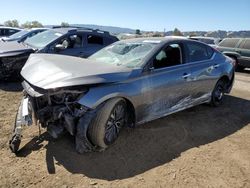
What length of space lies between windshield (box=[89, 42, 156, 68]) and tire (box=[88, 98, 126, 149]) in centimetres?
80

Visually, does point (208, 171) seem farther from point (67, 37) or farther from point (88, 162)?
point (67, 37)

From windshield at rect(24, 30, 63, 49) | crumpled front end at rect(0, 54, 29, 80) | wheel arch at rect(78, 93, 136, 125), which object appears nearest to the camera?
wheel arch at rect(78, 93, 136, 125)

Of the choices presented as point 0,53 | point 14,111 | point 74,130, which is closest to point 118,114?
point 74,130

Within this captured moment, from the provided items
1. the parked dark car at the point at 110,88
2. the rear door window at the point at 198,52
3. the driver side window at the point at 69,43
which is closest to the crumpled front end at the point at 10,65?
the driver side window at the point at 69,43

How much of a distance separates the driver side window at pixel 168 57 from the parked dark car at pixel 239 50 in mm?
9273

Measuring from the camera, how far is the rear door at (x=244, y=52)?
13.9m

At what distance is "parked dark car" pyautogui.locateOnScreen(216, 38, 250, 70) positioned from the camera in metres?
14.0

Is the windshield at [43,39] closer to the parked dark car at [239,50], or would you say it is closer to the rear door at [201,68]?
the rear door at [201,68]

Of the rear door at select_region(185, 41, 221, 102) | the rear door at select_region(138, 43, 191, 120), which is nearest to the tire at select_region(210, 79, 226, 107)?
the rear door at select_region(185, 41, 221, 102)

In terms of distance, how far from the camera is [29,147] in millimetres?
4559

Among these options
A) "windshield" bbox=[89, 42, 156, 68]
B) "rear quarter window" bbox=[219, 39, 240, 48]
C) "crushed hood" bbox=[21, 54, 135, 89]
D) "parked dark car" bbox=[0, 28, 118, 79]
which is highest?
"windshield" bbox=[89, 42, 156, 68]

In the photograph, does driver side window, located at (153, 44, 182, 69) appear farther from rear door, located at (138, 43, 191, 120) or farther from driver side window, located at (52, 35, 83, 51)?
driver side window, located at (52, 35, 83, 51)

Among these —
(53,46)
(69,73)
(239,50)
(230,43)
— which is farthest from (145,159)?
(230,43)

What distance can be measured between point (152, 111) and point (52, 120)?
5.53 feet
